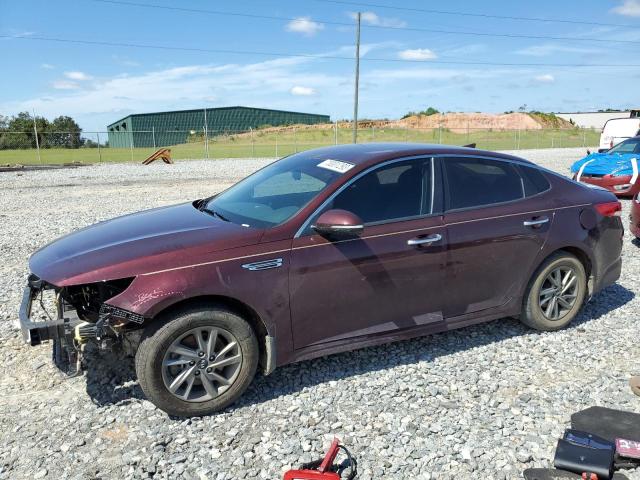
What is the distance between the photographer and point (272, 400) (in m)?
3.60

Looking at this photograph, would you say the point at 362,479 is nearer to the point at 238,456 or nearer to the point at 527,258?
the point at 238,456

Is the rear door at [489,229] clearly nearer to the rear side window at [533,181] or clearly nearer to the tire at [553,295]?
the rear side window at [533,181]

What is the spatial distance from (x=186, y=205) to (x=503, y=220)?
266 cm

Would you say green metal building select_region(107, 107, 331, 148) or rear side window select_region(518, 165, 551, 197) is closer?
rear side window select_region(518, 165, 551, 197)

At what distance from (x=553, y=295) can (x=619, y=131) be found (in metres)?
19.0

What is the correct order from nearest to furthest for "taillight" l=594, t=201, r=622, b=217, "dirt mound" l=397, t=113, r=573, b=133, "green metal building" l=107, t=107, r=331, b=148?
"taillight" l=594, t=201, r=622, b=217, "green metal building" l=107, t=107, r=331, b=148, "dirt mound" l=397, t=113, r=573, b=133

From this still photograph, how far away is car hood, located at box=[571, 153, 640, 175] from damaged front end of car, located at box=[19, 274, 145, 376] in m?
11.7

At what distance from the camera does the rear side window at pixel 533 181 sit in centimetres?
448

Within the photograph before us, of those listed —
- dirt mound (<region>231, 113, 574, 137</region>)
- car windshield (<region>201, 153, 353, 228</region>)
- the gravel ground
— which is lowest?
the gravel ground

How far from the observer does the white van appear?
19969mm

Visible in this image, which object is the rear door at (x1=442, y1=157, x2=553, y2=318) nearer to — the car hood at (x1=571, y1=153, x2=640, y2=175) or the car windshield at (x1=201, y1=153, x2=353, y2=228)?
the car windshield at (x1=201, y1=153, x2=353, y2=228)

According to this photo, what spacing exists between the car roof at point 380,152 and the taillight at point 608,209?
0.87 meters

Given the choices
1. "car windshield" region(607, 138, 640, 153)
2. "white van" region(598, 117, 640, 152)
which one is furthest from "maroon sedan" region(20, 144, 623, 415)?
"white van" region(598, 117, 640, 152)

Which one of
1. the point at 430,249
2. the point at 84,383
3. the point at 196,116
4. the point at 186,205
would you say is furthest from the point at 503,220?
the point at 196,116
